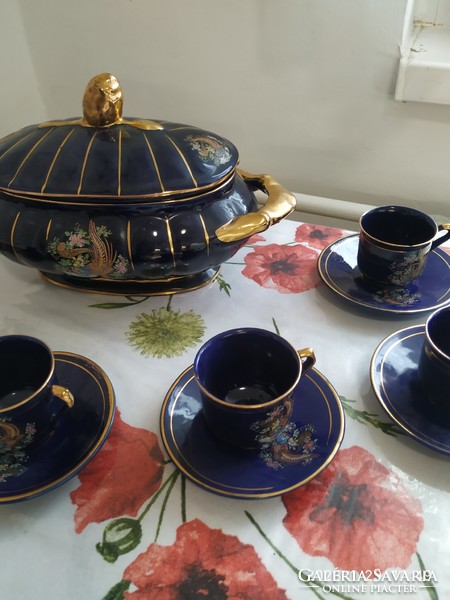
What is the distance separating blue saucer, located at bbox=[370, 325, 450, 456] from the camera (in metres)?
0.44

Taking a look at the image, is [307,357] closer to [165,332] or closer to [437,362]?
[437,362]

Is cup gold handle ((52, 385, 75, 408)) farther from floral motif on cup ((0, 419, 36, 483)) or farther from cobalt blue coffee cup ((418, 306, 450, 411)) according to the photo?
cobalt blue coffee cup ((418, 306, 450, 411))

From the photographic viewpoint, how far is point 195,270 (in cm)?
57

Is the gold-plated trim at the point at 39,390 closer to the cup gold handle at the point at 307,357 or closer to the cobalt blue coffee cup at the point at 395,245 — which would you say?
the cup gold handle at the point at 307,357

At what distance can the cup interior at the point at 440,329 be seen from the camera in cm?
47

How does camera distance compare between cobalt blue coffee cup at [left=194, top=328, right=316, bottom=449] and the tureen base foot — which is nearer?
cobalt blue coffee cup at [left=194, top=328, right=316, bottom=449]

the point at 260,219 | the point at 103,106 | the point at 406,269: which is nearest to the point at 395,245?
the point at 406,269

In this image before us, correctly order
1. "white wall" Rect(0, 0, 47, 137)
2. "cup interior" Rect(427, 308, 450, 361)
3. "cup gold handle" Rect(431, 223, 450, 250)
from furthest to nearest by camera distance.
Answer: "white wall" Rect(0, 0, 47, 137) < "cup gold handle" Rect(431, 223, 450, 250) < "cup interior" Rect(427, 308, 450, 361)

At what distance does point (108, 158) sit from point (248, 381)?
28 cm

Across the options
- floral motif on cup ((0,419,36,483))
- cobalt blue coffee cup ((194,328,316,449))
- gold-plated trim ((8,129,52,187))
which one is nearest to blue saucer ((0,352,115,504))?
floral motif on cup ((0,419,36,483))

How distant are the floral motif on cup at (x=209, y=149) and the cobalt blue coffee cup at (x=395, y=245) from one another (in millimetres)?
182

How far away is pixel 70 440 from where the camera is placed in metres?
0.44

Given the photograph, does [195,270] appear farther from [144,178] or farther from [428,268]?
[428,268]

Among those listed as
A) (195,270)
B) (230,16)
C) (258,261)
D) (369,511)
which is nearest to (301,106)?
(230,16)
